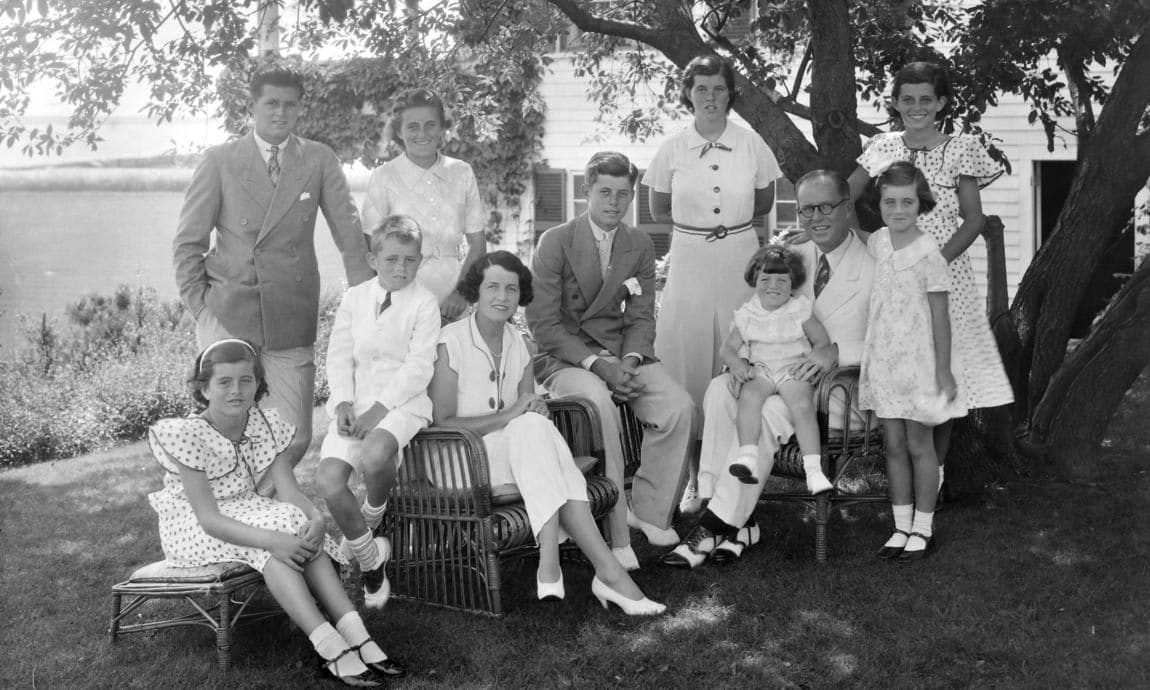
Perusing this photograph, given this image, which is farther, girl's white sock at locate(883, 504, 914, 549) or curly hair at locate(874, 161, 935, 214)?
girl's white sock at locate(883, 504, 914, 549)

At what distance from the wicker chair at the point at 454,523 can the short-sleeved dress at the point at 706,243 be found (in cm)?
101

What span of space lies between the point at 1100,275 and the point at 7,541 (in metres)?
9.32

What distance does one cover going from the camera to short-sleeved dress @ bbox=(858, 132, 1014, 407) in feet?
15.3

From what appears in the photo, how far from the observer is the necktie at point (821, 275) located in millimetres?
4895

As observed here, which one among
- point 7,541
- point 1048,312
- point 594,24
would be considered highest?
point 594,24

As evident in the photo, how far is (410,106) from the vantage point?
4617 mm

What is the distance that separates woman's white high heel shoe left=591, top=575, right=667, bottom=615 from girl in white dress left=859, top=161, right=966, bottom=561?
104 cm

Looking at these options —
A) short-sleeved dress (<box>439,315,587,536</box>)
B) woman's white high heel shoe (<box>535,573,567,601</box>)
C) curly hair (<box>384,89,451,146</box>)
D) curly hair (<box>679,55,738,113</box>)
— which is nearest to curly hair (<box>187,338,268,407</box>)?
short-sleeved dress (<box>439,315,587,536</box>)

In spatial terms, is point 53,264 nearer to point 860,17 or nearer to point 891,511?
point 860,17

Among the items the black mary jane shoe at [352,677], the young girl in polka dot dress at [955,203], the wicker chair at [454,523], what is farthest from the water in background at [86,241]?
the black mary jane shoe at [352,677]

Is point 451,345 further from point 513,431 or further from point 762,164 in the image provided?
point 762,164

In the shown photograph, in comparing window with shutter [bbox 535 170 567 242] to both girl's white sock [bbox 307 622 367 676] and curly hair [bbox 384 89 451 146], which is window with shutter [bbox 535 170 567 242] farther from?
girl's white sock [bbox 307 622 367 676]

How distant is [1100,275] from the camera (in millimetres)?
10938

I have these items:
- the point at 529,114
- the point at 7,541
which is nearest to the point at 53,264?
the point at 529,114
